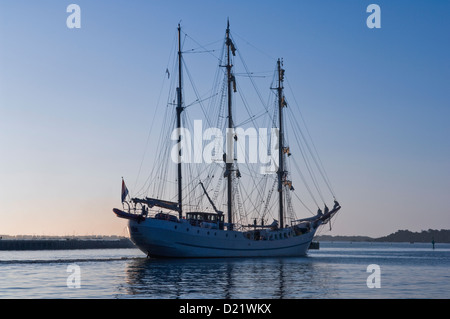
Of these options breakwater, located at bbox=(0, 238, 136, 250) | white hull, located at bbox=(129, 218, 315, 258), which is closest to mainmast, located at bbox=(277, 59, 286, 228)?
white hull, located at bbox=(129, 218, 315, 258)

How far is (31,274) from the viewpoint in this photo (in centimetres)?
5256

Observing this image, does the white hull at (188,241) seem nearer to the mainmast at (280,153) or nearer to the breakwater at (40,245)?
the mainmast at (280,153)

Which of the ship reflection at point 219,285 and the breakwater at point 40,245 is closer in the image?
the ship reflection at point 219,285

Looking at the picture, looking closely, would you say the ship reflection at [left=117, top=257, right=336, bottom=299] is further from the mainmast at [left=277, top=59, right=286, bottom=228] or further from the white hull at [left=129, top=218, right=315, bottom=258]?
the mainmast at [left=277, top=59, right=286, bottom=228]

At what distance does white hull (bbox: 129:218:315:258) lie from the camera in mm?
76188

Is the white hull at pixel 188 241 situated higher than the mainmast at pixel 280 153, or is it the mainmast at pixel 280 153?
the mainmast at pixel 280 153

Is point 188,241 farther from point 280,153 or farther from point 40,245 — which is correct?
point 40,245

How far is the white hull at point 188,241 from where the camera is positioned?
76188 millimetres

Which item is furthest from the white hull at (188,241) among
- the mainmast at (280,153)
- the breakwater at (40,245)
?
the breakwater at (40,245)

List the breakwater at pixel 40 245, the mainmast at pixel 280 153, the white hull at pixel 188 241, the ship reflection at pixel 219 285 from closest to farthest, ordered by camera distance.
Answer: the ship reflection at pixel 219 285, the white hull at pixel 188 241, the mainmast at pixel 280 153, the breakwater at pixel 40 245
